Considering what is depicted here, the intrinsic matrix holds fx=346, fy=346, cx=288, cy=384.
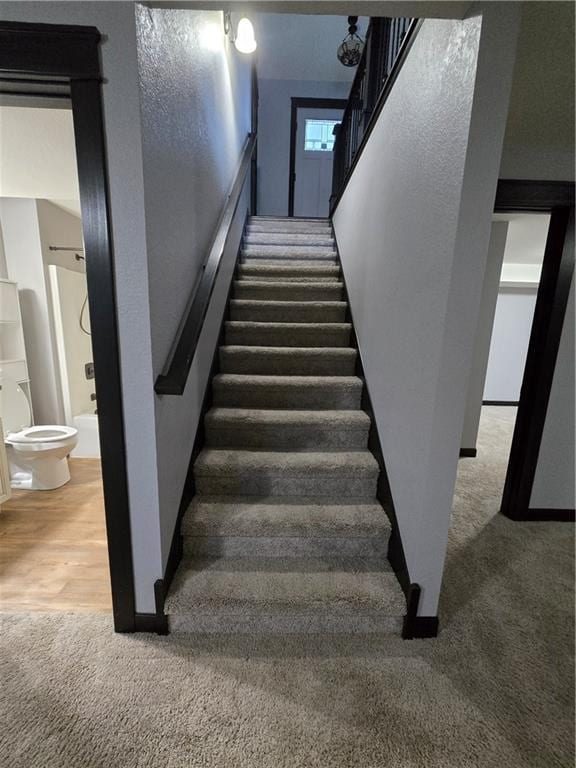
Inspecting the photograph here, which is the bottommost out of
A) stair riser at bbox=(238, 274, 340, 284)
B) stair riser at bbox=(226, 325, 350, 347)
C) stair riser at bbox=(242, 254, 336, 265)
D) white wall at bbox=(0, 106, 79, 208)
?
stair riser at bbox=(226, 325, 350, 347)

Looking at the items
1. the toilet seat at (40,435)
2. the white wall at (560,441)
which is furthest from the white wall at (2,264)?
the white wall at (560,441)

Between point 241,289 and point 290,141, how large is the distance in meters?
3.83

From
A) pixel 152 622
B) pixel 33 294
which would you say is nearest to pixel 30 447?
pixel 33 294

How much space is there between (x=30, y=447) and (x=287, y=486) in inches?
74.5

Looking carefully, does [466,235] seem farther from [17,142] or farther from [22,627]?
[22,627]

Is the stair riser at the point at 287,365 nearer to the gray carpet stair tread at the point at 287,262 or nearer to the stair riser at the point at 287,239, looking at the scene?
the gray carpet stair tread at the point at 287,262

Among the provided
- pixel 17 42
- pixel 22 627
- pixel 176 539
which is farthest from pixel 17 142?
pixel 22 627

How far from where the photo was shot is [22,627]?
1.36 meters

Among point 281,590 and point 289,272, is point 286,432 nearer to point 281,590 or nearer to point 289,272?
point 281,590

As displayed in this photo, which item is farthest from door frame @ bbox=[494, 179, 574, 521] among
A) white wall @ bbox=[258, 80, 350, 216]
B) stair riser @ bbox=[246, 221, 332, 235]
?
white wall @ bbox=[258, 80, 350, 216]

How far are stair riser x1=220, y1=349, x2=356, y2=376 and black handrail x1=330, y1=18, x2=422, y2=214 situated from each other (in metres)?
1.44

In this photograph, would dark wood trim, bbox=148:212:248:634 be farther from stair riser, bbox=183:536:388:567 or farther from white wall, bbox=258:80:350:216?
white wall, bbox=258:80:350:216

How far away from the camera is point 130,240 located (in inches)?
41.6

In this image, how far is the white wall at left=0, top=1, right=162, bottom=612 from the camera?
96 cm
